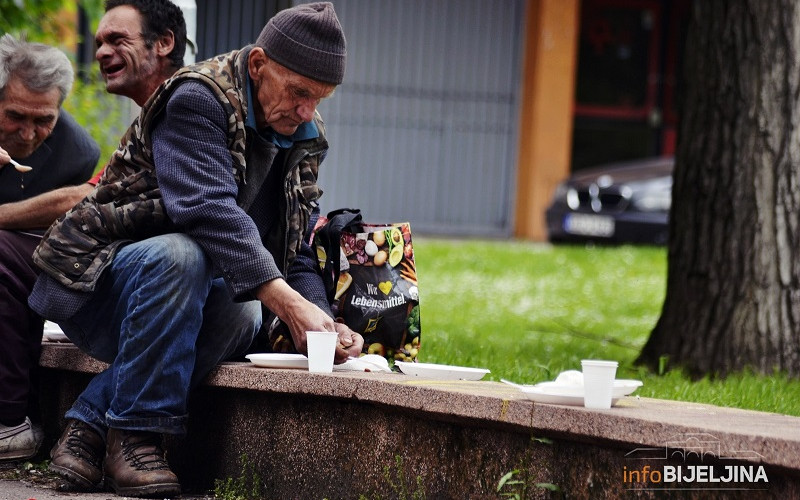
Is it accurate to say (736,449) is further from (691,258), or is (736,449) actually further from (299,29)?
(691,258)

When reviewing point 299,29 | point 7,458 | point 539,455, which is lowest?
point 7,458

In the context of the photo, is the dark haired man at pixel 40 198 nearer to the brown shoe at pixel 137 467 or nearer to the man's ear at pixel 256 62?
the brown shoe at pixel 137 467

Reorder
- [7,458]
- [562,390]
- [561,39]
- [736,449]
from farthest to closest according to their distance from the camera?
1. [561,39]
2. [7,458]
3. [562,390]
4. [736,449]

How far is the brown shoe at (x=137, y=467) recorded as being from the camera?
3832 mm

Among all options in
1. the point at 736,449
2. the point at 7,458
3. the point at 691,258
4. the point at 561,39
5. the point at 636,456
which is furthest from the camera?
the point at 561,39

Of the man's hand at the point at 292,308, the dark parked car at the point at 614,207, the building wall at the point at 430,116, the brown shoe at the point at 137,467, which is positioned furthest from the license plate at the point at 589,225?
the brown shoe at the point at 137,467

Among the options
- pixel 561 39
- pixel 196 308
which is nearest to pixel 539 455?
pixel 196 308

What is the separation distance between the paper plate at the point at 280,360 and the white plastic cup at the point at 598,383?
1077 millimetres

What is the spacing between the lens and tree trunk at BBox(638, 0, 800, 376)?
612cm

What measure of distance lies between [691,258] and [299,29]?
2.97m

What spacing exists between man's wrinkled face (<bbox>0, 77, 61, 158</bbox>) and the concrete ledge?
0.75 meters

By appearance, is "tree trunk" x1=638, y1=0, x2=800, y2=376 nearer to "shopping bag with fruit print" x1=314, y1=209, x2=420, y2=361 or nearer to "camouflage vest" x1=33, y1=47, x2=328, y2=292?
"shopping bag with fruit print" x1=314, y1=209, x2=420, y2=361

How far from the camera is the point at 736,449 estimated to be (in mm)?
2826

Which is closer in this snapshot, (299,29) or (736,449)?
(736,449)
